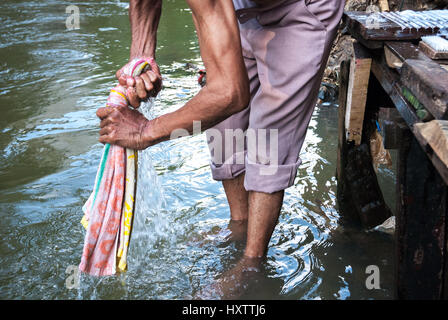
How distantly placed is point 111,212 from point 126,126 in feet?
1.29

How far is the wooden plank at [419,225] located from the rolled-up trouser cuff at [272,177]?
54 centimetres

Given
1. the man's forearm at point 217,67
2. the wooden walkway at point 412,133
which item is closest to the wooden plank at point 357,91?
the wooden walkway at point 412,133

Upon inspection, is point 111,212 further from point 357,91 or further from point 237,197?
point 357,91

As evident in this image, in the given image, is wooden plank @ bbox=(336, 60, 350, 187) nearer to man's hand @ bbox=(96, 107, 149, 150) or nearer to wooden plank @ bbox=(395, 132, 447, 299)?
wooden plank @ bbox=(395, 132, 447, 299)

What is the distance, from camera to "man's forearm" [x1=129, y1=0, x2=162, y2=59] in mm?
2281

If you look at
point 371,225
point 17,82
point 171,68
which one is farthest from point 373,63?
point 17,82

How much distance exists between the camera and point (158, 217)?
278 cm

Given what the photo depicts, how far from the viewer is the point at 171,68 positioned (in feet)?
18.8

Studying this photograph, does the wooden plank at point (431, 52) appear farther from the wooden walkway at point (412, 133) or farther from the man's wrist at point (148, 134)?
the man's wrist at point (148, 134)

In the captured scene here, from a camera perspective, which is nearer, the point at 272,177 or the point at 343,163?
the point at 272,177

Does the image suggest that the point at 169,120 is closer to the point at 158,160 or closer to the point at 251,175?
the point at 251,175

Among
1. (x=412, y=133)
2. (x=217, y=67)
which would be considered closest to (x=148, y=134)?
(x=217, y=67)

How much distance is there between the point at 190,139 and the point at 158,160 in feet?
1.37
